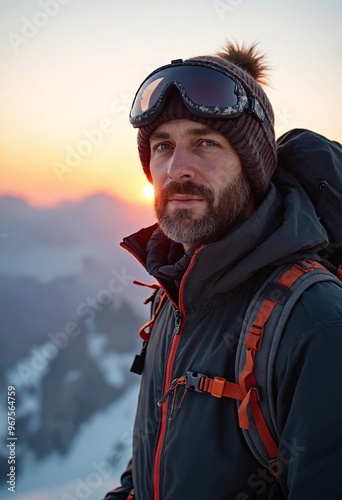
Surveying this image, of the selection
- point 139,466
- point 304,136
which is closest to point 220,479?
point 139,466

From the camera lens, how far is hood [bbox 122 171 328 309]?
159 centimetres

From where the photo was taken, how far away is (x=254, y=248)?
5.59ft

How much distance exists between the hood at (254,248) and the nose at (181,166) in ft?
1.15

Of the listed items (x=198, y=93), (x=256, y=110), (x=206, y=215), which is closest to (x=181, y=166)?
(x=206, y=215)

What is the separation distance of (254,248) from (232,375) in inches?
18.7

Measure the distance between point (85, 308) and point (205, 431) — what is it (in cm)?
626

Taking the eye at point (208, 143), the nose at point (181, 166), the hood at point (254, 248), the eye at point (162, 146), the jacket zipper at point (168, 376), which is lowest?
the jacket zipper at point (168, 376)

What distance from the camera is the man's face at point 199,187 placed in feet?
6.36

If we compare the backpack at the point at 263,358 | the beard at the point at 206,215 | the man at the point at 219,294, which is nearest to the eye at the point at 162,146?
the man at the point at 219,294

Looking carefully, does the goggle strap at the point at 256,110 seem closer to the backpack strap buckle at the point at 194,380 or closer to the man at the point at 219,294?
the man at the point at 219,294

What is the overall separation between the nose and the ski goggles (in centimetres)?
19

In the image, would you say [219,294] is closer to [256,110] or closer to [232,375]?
[232,375]

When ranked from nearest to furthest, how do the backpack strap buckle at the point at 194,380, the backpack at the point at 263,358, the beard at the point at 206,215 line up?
the backpack at the point at 263,358
the backpack strap buckle at the point at 194,380
the beard at the point at 206,215

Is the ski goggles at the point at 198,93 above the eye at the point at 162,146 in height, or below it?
above
